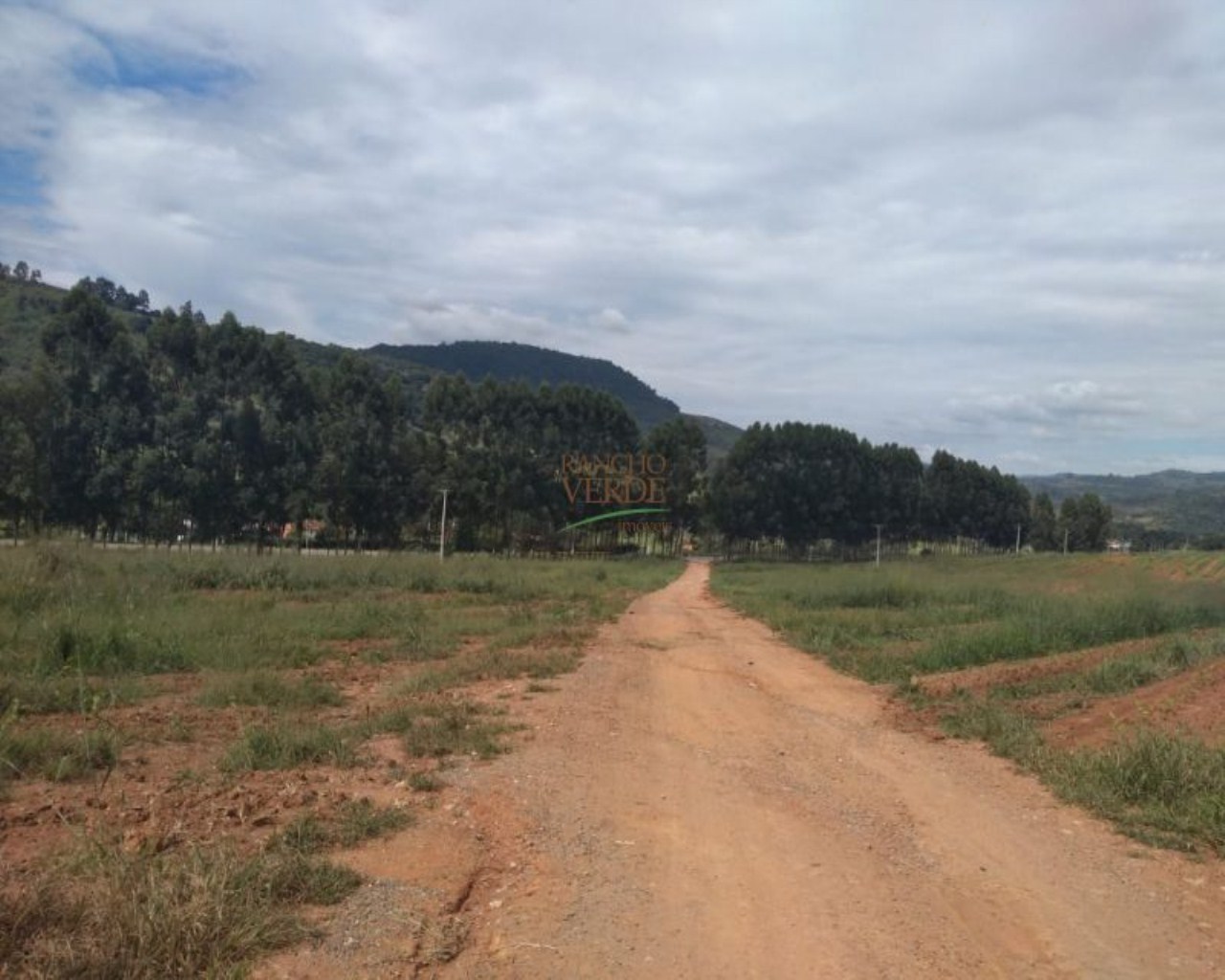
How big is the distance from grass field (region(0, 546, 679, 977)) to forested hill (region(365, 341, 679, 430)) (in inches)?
4993

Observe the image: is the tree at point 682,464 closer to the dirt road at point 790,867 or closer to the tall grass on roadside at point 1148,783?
the dirt road at point 790,867

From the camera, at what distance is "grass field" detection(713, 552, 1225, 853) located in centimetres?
724

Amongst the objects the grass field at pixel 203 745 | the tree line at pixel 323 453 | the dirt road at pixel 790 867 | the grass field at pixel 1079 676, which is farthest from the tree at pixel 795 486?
the dirt road at pixel 790 867

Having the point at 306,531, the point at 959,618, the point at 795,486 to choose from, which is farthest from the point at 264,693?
the point at 795,486

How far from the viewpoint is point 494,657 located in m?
14.2

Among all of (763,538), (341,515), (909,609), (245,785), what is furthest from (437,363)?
(245,785)

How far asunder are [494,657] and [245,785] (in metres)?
7.57

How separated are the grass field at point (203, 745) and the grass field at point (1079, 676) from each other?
16.5ft

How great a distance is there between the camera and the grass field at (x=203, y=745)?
4039 millimetres

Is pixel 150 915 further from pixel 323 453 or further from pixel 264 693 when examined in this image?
pixel 323 453

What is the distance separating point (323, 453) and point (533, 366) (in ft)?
364

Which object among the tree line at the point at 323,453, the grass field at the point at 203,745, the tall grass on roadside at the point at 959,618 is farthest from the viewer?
the tree line at the point at 323,453

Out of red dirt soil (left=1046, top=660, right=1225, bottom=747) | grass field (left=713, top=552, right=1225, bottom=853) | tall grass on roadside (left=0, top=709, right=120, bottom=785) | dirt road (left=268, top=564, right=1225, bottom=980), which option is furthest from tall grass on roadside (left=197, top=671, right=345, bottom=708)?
red dirt soil (left=1046, top=660, right=1225, bottom=747)

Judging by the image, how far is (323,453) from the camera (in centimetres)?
5769
